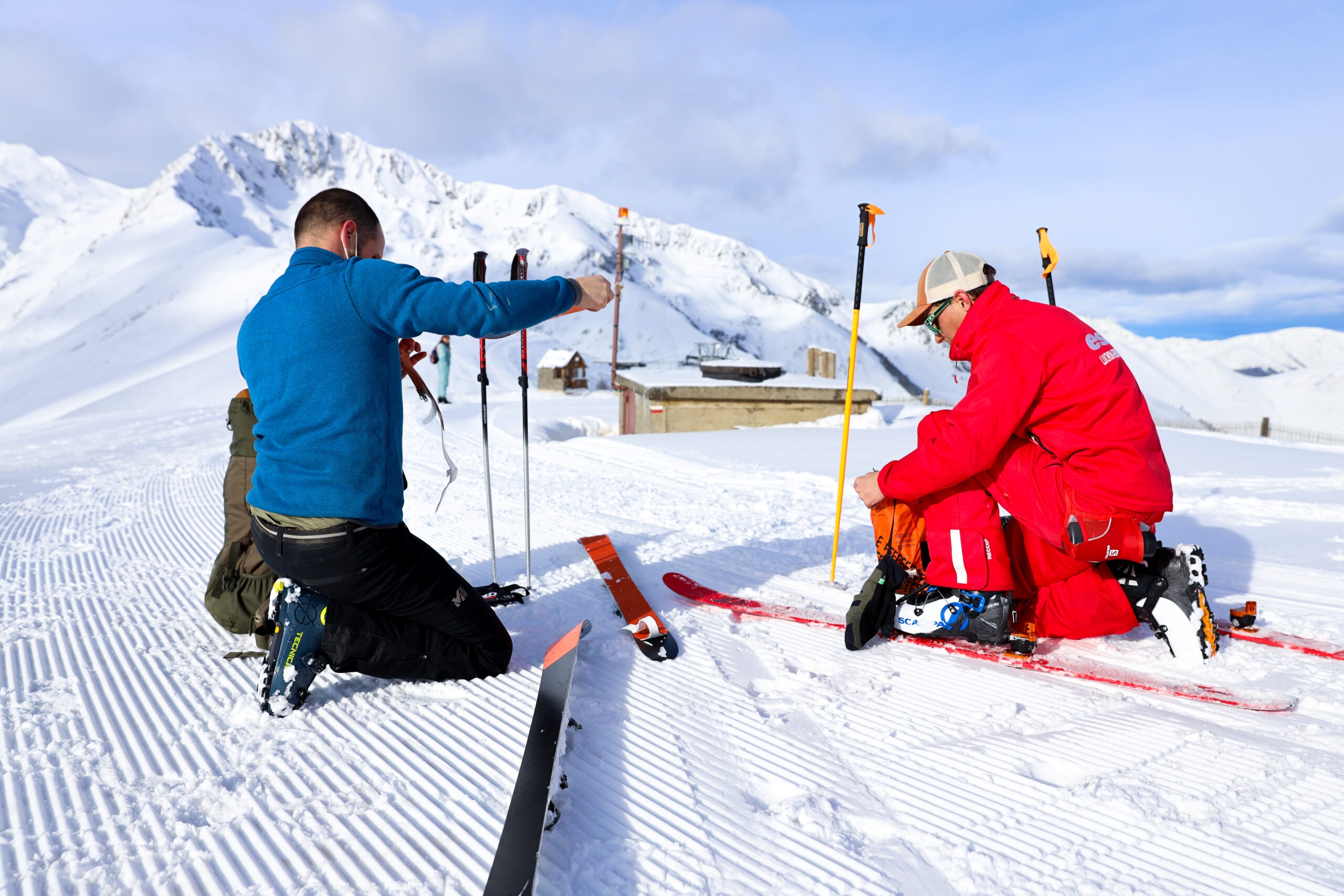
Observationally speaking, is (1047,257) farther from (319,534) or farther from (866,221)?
(319,534)

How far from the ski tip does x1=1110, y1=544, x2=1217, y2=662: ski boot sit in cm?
187

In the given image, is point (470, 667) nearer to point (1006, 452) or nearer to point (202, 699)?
point (202, 699)

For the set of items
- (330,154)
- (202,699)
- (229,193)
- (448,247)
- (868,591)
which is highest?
(330,154)

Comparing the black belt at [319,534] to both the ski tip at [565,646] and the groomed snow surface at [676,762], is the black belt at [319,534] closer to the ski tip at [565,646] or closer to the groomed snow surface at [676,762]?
the groomed snow surface at [676,762]

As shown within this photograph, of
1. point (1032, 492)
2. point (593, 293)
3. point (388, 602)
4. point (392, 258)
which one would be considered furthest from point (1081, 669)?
point (392, 258)

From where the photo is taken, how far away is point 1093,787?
1.72 meters

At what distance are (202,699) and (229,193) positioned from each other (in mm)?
151566

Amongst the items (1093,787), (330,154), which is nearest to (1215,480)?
(1093,787)

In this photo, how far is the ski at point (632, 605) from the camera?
8.35ft

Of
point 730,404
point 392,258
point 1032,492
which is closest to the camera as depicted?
point 1032,492

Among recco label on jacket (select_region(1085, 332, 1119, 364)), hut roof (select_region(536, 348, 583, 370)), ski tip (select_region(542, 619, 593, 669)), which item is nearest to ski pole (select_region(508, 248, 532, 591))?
ski tip (select_region(542, 619, 593, 669))

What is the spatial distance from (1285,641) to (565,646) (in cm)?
258

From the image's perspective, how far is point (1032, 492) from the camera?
2.40m

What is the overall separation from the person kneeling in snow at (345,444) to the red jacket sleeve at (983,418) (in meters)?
1.27
